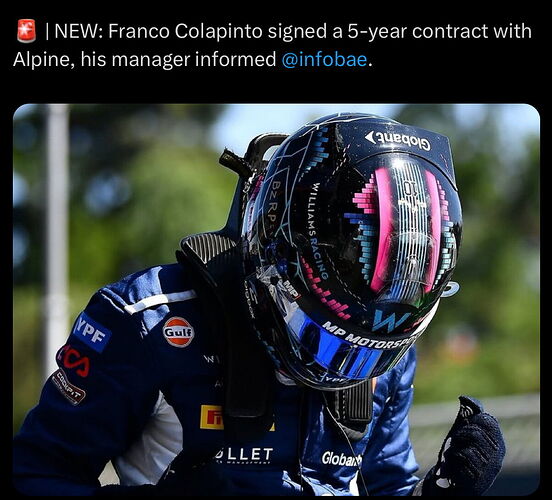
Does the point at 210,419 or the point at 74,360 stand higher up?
the point at 74,360

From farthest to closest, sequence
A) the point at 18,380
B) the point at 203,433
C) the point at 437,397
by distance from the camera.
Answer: the point at 437,397, the point at 18,380, the point at 203,433

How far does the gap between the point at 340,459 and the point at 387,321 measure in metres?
0.60

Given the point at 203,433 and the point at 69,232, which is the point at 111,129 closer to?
the point at 69,232

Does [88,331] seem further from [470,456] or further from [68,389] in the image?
[470,456]

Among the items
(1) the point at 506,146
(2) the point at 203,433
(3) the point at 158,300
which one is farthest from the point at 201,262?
(1) the point at 506,146

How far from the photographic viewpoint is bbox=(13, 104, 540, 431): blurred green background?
70.8ft

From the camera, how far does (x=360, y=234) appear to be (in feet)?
8.63

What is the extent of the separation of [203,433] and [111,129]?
22.4 meters

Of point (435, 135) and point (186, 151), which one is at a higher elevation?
point (186, 151)

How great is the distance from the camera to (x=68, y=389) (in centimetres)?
278

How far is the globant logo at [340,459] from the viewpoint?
9.87 ft

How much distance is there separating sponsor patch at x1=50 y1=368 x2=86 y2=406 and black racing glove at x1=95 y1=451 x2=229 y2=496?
27cm
